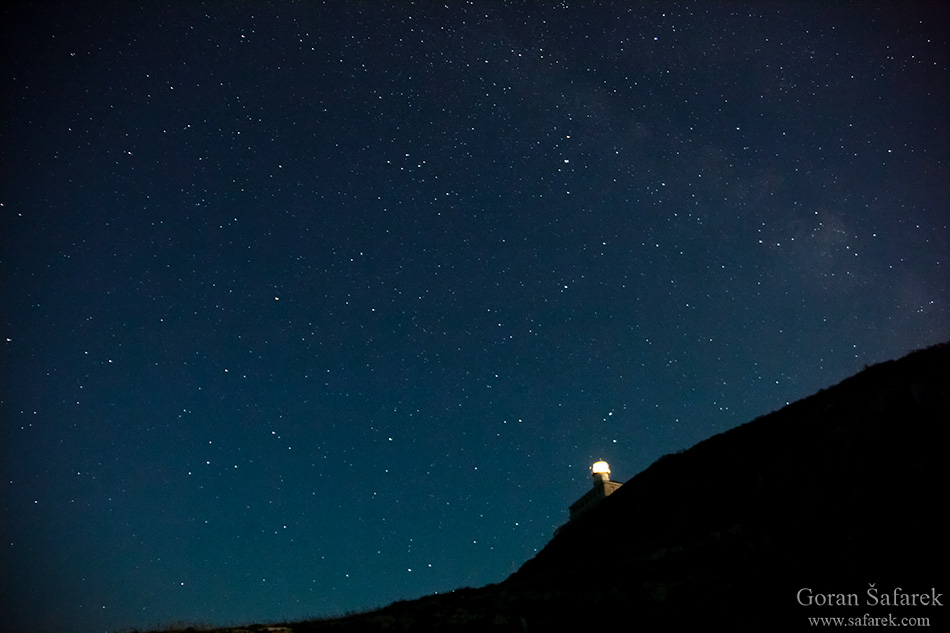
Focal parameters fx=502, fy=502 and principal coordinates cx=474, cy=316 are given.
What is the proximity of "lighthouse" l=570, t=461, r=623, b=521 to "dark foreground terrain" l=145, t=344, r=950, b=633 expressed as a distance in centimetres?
1142

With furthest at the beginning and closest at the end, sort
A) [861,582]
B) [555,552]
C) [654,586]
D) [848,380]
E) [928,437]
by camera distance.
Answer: [555,552] → [848,380] → [928,437] → [654,586] → [861,582]

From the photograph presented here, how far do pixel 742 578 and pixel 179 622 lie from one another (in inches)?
795

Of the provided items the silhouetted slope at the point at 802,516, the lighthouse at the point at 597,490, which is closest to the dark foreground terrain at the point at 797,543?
the silhouetted slope at the point at 802,516

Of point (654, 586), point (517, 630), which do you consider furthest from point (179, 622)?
point (654, 586)

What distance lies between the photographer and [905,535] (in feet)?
51.3

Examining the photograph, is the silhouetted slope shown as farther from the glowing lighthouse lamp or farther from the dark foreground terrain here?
the glowing lighthouse lamp

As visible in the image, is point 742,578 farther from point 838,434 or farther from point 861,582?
point 838,434

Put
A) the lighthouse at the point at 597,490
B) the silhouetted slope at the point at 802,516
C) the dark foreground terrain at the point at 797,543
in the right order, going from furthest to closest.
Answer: the lighthouse at the point at 597,490, the silhouetted slope at the point at 802,516, the dark foreground terrain at the point at 797,543

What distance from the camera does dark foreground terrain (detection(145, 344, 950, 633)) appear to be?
43.9ft

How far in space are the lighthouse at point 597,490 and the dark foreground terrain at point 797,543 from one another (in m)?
11.4

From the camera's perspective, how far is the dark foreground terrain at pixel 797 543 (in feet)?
43.9

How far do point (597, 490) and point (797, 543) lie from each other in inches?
958

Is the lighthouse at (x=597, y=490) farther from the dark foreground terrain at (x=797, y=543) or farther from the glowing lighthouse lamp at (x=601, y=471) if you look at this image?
the dark foreground terrain at (x=797, y=543)

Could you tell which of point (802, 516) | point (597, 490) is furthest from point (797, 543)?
point (597, 490)
